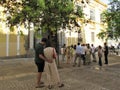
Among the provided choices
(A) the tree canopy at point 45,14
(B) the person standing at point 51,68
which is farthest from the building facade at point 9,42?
(B) the person standing at point 51,68

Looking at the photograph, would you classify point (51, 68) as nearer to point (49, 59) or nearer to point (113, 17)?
point (49, 59)

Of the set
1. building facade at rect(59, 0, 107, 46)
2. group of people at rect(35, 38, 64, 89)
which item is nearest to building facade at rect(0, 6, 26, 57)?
building facade at rect(59, 0, 107, 46)

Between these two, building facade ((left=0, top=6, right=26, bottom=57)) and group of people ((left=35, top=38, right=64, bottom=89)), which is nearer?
group of people ((left=35, top=38, right=64, bottom=89))

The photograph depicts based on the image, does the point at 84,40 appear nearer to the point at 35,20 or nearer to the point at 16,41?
the point at 16,41

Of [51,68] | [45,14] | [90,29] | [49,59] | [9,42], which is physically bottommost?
[51,68]

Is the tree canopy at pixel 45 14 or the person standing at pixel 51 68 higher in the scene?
the tree canopy at pixel 45 14

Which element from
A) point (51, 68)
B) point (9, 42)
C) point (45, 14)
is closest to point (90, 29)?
point (9, 42)

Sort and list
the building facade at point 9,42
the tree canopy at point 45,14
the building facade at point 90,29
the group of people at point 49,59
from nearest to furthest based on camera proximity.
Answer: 1. the group of people at point 49,59
2. the tree canopy at point 45,14
3. the building facade at point 9,42
4. the building facade at point 90,29

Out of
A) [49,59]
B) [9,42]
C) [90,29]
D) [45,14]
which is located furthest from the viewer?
[90,29]

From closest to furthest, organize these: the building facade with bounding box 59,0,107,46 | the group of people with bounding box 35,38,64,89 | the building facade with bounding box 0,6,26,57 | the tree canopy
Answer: the group of people with bounding box 35,38,64,89
the tree canopy
the building facade with bounding box 0,6,26,57
the building facade with bounding box 59,0,107,46

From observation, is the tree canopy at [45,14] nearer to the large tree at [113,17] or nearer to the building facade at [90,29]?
the large tree at [113,17]

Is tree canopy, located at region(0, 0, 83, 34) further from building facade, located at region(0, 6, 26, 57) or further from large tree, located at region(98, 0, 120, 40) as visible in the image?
large tree, located at region(98, 0, 120, 40)

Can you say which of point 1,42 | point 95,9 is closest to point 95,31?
point 95,9

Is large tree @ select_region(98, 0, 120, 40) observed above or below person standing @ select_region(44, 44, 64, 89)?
above
